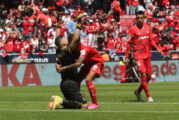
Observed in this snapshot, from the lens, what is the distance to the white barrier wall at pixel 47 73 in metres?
27.2

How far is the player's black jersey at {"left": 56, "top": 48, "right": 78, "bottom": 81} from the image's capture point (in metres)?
12.3

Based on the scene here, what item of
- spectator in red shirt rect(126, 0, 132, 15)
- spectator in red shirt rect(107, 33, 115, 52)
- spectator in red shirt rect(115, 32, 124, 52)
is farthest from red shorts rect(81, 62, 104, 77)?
spectator in red shirt rect(126, 0, 132, 15)

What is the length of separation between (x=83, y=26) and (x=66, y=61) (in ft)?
69.6

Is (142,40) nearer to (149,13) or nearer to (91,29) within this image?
(91,29)

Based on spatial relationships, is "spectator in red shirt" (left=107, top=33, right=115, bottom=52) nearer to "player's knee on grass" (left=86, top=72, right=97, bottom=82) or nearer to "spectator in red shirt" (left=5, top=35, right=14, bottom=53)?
"spectator in red shirt" (left=5, top=35, right=14, bottom=53)

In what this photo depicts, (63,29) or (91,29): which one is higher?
(63,29)

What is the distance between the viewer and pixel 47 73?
1105 inches

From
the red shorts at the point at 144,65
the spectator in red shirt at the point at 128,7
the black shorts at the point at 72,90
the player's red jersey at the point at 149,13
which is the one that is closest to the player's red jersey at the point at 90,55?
the black shorts at the point at 72,90

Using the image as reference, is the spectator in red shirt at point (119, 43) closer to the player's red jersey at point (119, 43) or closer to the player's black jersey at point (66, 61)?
the player's red jersey at point (119, 43)

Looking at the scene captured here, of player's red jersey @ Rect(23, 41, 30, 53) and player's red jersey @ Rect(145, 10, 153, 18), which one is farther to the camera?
player's red jersey @ Rect(145, 10, 153, 18)

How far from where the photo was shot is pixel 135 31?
15.3 metres

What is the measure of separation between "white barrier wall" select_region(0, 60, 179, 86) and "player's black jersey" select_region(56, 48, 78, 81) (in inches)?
589

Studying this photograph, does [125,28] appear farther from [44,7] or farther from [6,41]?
[6,41]

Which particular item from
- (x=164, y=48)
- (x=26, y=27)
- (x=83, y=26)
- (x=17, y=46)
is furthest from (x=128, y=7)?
(x=17, y=46)
